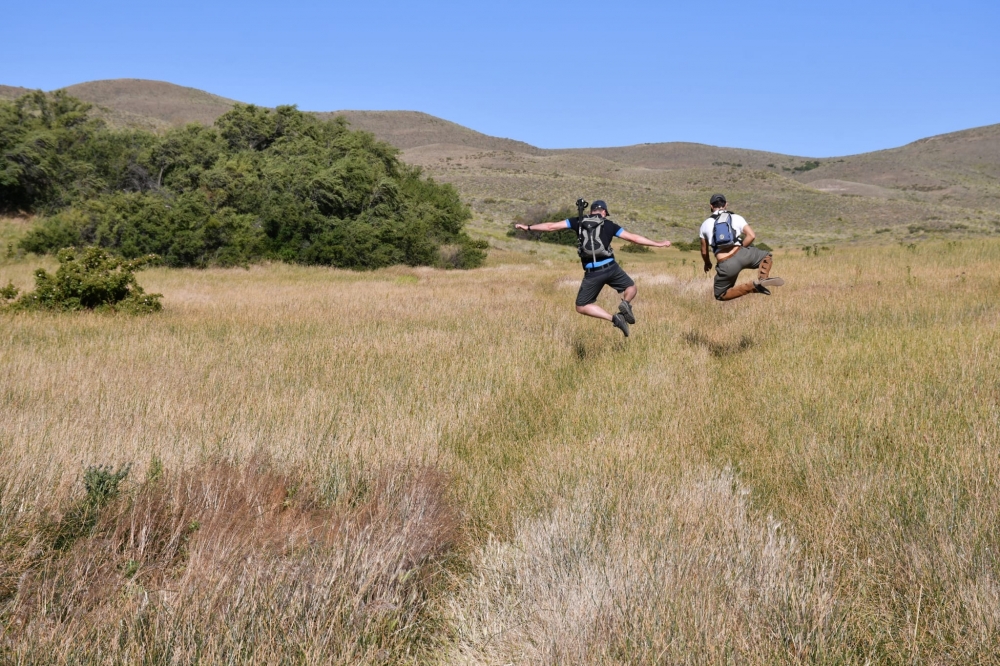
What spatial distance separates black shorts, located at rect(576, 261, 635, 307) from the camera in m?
9.41

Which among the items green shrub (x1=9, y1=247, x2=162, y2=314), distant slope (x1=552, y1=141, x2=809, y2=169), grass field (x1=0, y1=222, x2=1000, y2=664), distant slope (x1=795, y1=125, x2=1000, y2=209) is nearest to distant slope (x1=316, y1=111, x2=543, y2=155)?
distant slope (x1=552, y1=141, x2=809, y2=169)

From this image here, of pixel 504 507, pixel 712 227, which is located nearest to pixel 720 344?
pixel 712 227

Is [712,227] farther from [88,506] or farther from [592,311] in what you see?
[88,506]

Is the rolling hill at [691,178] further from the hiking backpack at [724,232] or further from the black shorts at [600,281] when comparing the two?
the hiking backpack at [724,232]

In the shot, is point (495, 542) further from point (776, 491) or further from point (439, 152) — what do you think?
point (439, 152)

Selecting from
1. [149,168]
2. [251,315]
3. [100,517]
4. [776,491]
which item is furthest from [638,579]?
[149,168]

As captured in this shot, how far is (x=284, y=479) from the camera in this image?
456cm

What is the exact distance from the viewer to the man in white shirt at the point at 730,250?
9.26m

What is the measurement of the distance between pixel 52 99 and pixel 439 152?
10324cm

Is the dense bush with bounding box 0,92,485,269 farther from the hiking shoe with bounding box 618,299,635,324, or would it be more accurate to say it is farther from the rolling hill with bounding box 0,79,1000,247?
the hiking shoe with bounding box 618,299,635,324

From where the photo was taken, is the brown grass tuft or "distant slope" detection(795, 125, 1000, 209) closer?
the brown grass tuft

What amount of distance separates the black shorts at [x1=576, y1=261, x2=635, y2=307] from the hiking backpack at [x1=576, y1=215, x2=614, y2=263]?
22cm

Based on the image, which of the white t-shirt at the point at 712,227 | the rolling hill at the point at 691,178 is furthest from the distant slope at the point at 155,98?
the white t-shirt at the point at 712,227

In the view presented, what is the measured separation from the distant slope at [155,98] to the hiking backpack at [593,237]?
502ft
